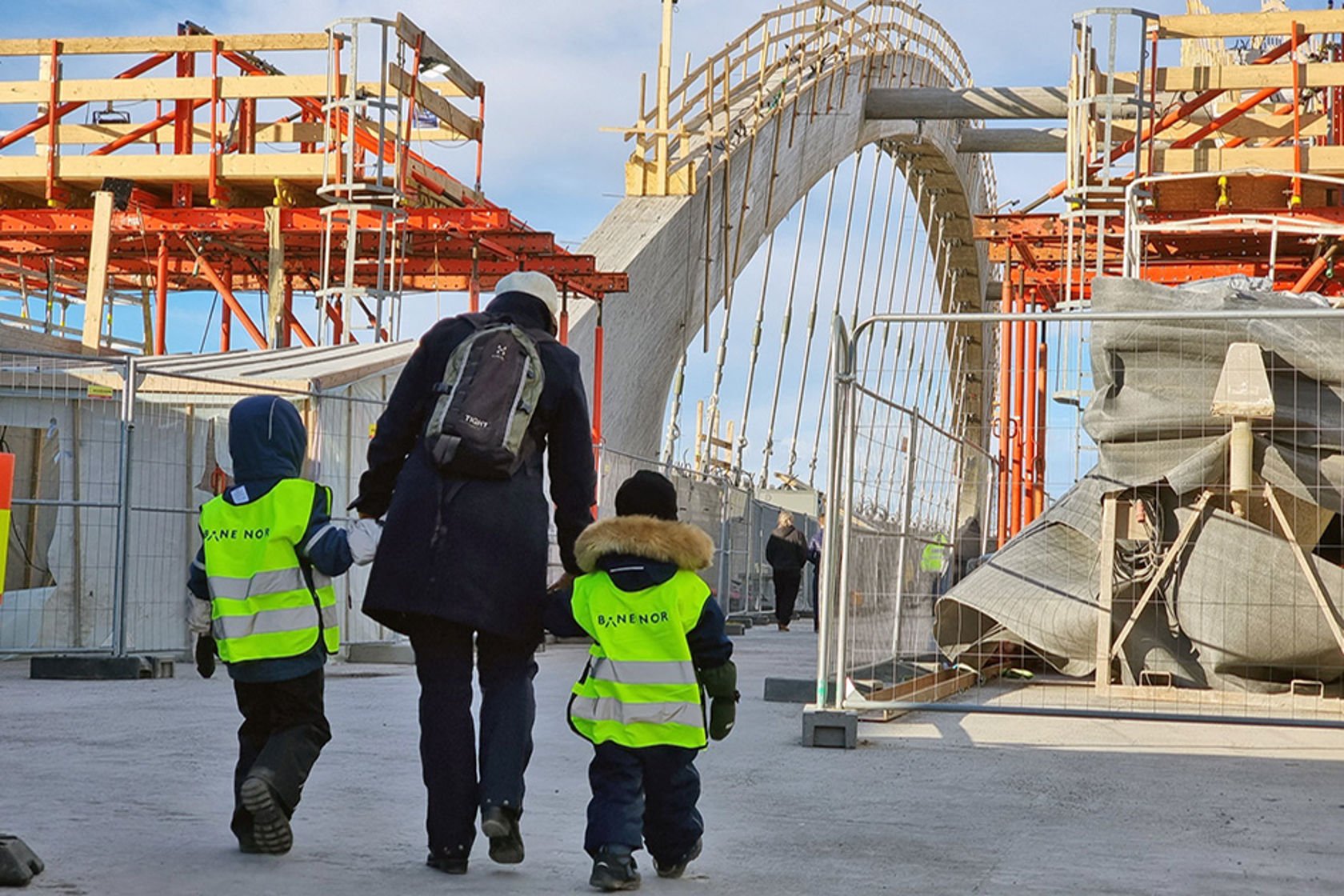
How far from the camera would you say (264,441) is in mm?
5039

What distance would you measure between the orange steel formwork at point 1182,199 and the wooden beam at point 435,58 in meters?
6.12

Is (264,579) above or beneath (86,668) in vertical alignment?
above

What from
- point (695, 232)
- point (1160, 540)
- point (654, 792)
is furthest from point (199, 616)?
point (695, 232)

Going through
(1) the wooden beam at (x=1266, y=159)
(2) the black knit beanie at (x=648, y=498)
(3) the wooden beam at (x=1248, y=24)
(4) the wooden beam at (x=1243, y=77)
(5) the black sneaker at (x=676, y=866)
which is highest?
(3) the wooden beam at (x=1248, y=24)

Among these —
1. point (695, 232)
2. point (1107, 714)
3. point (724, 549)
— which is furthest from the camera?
point (695, 232)

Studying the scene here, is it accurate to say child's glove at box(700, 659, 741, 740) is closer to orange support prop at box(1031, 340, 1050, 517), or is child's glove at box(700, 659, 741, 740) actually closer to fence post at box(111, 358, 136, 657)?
fence post at box(111, 358, 136, 657)

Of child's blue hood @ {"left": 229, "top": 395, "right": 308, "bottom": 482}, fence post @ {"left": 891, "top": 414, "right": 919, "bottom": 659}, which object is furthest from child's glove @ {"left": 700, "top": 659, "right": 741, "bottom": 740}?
fence post @ {"left": 891, "top": 414, "right": 919, "bottom": 659}

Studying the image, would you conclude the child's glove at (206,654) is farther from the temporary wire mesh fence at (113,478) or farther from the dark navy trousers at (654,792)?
the temporary wire mesh fence at (113,478)

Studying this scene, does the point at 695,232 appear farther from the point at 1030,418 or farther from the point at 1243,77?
the point at 1243,77

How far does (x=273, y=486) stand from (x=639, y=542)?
1.10 m

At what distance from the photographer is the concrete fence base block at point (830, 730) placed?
784 cm

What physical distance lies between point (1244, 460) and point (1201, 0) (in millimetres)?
34507

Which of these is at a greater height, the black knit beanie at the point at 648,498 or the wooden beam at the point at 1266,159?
the wooden beam at the point at 1266,159

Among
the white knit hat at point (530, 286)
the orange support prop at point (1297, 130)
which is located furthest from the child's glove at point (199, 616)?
the orange support prop at point (1297, 130)
